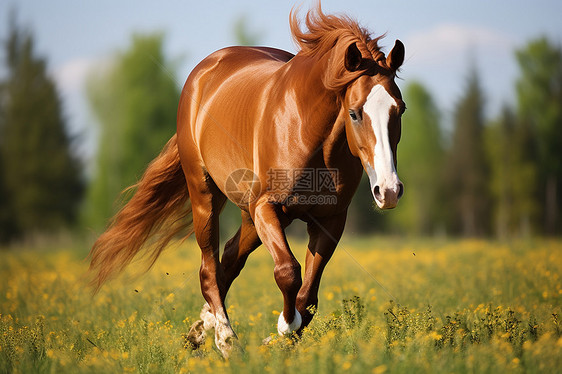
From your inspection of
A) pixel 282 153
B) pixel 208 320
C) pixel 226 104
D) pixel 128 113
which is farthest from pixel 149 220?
pixel 128 113

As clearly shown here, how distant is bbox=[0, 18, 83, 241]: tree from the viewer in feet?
94.6

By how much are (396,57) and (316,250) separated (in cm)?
160

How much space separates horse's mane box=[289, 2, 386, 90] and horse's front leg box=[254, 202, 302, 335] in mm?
1015

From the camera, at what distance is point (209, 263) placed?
5535 mm

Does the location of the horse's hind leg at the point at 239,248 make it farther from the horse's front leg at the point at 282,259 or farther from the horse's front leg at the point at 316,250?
the horse's front leg at the point at 282,259

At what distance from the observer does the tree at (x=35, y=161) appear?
28.8 m

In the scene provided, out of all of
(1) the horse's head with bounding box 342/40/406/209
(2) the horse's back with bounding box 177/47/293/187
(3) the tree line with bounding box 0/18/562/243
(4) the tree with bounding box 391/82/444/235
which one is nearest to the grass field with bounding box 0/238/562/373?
(1) the horse's head with bounding box 342/40/406/209

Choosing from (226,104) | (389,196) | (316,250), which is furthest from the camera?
(226,104)

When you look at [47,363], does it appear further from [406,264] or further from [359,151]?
[406,264]

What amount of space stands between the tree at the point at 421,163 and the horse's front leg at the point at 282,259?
32.5 metres

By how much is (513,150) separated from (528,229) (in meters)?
4.22

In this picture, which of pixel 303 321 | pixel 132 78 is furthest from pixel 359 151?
pixel 132 78

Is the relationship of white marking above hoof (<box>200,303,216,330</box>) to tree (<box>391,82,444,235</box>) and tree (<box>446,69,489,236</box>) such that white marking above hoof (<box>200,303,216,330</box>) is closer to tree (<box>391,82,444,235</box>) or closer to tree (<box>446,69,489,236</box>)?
tree (<box>391,82,444,235</box>)

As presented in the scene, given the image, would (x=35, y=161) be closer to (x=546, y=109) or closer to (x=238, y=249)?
(x=546, y=109)
